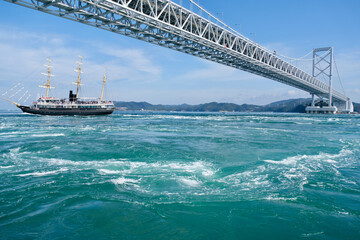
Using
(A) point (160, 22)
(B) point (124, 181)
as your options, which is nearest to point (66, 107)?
(A) point (160, 22)

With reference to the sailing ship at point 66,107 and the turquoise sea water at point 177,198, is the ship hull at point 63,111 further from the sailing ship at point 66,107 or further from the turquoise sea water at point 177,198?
the turquoise sea water at point 177,198

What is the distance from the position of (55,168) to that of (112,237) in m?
4.68

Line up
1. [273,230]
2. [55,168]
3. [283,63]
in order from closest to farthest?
[273,230] < [55,168] < [283,63]

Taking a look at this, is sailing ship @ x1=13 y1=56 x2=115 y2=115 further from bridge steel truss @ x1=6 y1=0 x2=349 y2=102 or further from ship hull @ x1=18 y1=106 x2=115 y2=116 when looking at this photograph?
bridge steel truss @ x1=6 y1=0 x2=349 y2=102

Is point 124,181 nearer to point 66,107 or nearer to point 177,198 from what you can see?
point 177,198

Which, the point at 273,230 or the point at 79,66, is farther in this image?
the point at 79,66

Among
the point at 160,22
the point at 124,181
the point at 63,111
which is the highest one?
the point at 160,22

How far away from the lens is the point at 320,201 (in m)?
4.55

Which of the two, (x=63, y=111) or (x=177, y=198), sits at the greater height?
(x=177, y=198)

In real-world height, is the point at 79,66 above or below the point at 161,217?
above

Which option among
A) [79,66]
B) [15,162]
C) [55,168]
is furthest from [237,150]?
[79,66]

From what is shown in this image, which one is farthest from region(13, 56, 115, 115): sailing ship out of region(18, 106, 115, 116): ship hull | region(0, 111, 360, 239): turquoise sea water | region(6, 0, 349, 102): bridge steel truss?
region(0, 111, 360, 239): turquoise sea water

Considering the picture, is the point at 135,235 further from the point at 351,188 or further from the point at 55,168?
the point at 351,188

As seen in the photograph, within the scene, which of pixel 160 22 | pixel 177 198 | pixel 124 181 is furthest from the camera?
pixel 160 22
